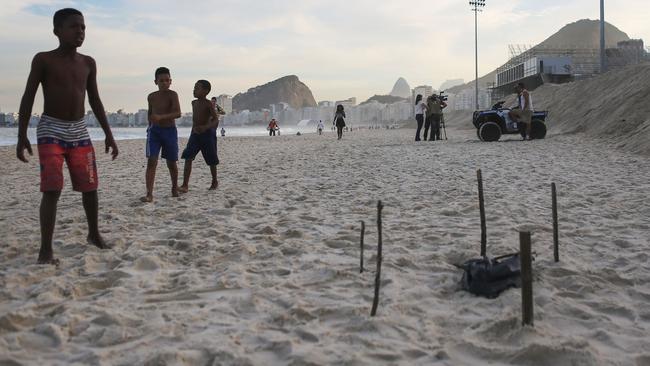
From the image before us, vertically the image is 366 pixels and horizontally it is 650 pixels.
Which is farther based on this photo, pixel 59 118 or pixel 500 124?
pixel 500 124

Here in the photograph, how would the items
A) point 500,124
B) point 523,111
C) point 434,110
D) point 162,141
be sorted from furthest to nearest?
point 434,110 < point 500,124 < point 523,111 < point 162,141

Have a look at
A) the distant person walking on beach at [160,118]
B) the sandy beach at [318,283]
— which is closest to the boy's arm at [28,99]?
the sandy beach at [318,283]

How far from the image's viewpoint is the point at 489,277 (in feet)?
8.56

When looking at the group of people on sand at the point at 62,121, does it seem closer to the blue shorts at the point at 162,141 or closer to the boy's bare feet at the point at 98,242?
the boy's bare feet at the point at 98,242

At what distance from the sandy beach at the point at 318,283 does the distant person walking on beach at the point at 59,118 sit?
46 centimetres

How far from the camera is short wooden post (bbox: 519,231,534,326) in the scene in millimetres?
2086

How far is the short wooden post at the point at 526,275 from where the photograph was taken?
2086 millimetres

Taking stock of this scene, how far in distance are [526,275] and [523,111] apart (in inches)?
500

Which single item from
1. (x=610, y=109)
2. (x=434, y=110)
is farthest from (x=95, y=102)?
(x=610, y=109)

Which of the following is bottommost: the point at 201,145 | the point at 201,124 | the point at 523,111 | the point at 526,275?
the point at 526,275

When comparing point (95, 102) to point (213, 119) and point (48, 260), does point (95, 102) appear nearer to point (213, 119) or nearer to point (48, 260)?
point (48, 260)

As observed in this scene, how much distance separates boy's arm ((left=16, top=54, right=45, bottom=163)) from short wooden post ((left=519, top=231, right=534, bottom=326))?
3008mm

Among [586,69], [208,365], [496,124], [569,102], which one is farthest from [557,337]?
[586,69]

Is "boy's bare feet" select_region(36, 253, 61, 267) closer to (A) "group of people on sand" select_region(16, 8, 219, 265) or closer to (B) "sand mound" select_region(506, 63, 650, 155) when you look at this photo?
(A) "group of people on sand" select_region(16, 8, 219, 265)
